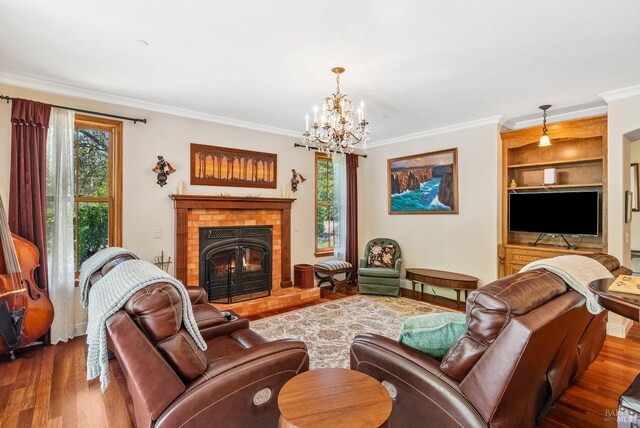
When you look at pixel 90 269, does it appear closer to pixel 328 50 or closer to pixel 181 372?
pixel 181 372

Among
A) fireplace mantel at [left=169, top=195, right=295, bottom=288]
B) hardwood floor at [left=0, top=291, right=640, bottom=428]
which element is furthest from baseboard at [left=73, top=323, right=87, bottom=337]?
fireplace mantel at [left=169, top=195, right=295, bottom=288]

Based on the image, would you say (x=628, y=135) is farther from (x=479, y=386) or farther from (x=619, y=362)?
(x=479, y=386)

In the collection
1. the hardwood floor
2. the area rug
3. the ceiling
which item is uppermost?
the ceiling

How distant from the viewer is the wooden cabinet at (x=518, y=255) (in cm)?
413

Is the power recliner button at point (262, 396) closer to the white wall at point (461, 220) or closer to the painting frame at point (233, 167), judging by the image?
the painting frame at point (233, 167)

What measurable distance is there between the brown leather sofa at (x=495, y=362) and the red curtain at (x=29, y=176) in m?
3.34

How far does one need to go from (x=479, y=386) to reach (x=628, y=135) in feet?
12.4

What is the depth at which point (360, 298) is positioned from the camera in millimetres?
5062

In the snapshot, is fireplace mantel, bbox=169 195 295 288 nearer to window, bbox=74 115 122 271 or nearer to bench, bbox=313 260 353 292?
bench, bbox=313 260 353 292

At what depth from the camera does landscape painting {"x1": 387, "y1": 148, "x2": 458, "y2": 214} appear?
16.6ft

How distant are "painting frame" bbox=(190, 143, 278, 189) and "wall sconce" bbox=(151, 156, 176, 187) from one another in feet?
1.06

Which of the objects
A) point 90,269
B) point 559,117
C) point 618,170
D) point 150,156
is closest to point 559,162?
point 559,117

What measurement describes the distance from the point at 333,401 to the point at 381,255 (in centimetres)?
433

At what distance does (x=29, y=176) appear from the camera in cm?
321
